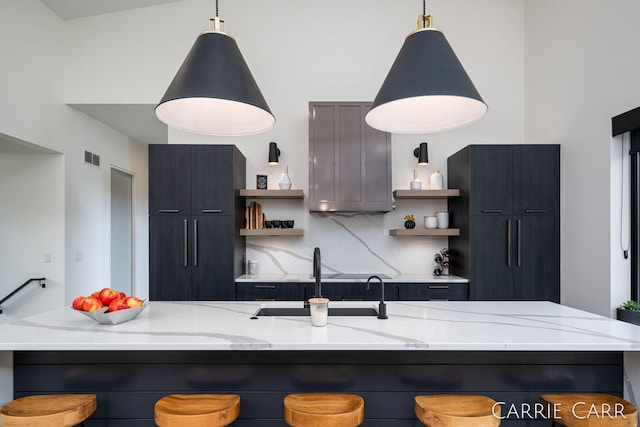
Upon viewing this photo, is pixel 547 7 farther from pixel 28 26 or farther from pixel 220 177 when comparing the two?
pixel 28 26

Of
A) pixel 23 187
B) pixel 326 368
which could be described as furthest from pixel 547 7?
pixel 23 187

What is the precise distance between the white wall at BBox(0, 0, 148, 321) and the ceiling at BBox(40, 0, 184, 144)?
0.39ft

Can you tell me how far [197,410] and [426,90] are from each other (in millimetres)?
1659

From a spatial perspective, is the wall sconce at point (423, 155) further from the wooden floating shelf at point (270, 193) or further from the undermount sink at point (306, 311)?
the undermount sink at point (306, 311)

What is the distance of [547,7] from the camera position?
3.94 metres

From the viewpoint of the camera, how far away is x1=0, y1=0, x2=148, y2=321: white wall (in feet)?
12.0

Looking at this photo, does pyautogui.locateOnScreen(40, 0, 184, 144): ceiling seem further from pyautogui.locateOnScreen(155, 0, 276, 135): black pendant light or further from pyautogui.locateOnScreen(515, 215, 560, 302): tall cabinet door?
pyautogui.locateOnScreen(515, 215, 560, 302): tall cabinet door

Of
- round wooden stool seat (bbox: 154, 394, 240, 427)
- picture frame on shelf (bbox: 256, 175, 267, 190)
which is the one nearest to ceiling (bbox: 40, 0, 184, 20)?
picture frame on shelf (bbox: 256, 175, 267, 190)

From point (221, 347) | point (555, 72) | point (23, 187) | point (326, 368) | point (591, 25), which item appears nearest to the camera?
point (221, 347)

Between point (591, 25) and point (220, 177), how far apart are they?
335cm

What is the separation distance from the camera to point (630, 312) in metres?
2.81

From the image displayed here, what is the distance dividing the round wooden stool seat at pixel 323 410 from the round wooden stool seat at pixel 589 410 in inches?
32.2

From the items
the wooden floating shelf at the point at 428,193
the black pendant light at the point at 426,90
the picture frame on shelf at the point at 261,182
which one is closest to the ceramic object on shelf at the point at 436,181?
the wooden floating shelf at the point at 428,193

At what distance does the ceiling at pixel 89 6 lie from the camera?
4.06 metres
